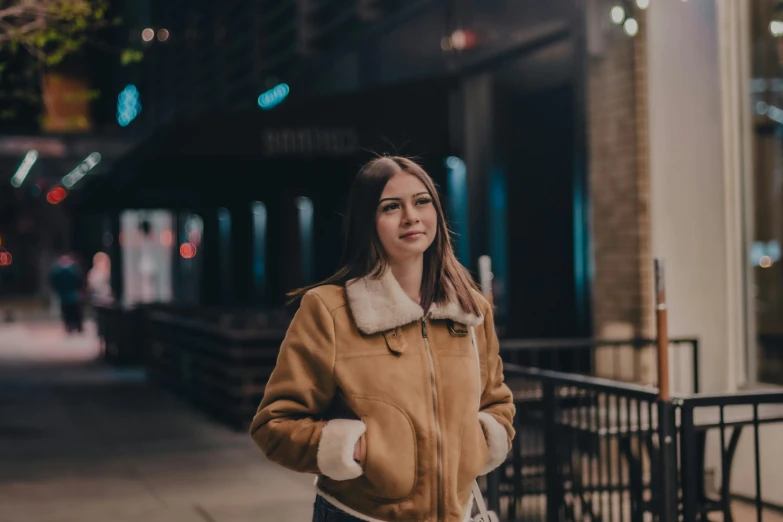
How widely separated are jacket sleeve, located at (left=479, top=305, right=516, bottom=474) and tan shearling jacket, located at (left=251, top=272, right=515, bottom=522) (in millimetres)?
72

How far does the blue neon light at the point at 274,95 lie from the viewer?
62.3ft

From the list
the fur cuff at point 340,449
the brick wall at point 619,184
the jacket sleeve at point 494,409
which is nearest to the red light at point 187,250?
the brick wall at point 619,184

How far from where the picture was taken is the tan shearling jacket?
2.99 metres

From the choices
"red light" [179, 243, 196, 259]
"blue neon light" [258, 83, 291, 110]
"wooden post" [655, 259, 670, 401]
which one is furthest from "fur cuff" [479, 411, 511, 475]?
"red light" [179, 243, 196, 259]

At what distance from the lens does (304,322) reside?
10.1ft

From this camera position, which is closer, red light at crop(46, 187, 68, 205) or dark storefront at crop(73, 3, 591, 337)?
dark storefront at crop(73, 3, 591, 337)

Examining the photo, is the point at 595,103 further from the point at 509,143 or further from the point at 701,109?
the point at 509,143

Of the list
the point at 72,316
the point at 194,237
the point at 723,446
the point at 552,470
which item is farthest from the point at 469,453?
the point at 194,237

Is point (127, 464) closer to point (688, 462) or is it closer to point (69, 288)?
point (688, 462)

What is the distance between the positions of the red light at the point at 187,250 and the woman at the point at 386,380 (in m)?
28.3

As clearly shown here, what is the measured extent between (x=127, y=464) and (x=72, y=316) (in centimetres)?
1698

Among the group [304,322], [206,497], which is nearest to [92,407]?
[206,497]

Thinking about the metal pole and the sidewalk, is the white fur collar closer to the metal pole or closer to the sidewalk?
the metal pole

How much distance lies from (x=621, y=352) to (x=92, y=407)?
23.3ft
